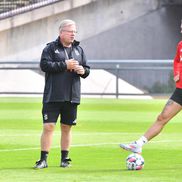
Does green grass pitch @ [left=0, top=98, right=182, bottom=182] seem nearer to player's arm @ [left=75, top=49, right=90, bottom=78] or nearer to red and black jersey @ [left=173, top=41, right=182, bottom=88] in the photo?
red and black jersey @ [left=173, top=41, right=182, bottom=88]

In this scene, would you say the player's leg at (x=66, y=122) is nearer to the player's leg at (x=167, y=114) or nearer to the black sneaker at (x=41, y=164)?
the black sneaker at (x=41, y=164)

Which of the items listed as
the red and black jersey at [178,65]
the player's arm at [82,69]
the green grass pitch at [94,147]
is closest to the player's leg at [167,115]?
the red and black jersey at [178,65]

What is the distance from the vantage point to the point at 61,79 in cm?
1282

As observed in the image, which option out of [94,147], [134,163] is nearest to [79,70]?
[134,163]

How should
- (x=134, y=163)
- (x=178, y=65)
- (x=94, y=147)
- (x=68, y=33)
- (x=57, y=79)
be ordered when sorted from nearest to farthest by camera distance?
(x=134, y=163) < (x=68, y=33) < (x=57, y=79) < (x=178, y=65) < (x=94, y=147)

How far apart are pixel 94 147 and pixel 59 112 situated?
3074 millimetres

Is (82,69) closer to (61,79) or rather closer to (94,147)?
Answer: (61,79)

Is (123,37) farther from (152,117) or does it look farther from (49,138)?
(49,138)

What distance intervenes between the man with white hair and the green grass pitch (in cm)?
51

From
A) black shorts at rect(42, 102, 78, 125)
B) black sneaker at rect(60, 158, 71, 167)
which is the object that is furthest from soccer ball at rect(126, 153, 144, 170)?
black shorts at rect(42, 102, 78, 125)

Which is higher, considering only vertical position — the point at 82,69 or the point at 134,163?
the point at 82,69

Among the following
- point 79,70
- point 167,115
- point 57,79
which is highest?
point 79,70

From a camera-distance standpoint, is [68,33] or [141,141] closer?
[68,33]

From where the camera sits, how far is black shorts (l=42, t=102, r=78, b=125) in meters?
12.9
